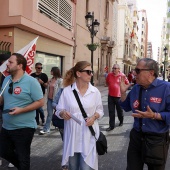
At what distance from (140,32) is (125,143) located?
3971 inches

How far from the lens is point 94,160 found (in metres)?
2.95

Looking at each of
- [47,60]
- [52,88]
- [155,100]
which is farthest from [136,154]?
[47,60]

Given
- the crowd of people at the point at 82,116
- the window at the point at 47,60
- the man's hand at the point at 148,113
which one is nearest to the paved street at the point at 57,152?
the crowd of people at the point at 82,116

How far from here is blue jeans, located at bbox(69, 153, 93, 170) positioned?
294 cm

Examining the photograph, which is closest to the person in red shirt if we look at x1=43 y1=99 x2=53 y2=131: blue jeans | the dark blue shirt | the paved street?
the paved street

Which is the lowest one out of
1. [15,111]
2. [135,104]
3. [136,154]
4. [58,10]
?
[136,154]

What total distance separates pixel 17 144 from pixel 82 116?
2.97 feet

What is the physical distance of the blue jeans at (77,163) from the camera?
2939mm

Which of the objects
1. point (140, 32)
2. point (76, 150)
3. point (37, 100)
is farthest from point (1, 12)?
point (140, 32)

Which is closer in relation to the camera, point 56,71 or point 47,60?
point 56,71

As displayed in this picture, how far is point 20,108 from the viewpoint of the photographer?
303 centimetres

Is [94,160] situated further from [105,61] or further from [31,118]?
[105,61]

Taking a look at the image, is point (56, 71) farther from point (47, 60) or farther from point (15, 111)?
point (47, 60)

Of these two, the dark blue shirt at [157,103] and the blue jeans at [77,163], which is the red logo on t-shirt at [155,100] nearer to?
the dark blue shirt at [157,103]
